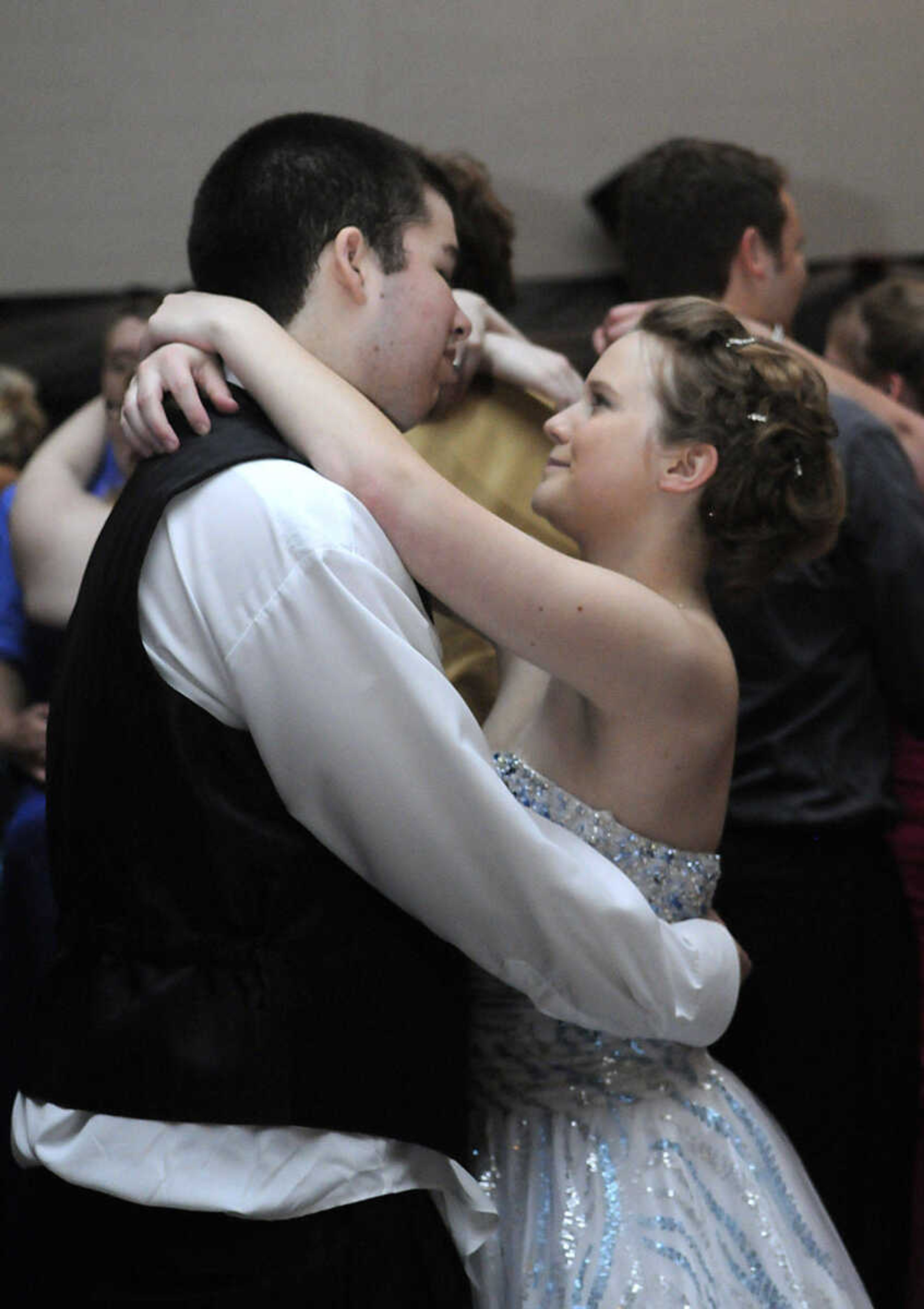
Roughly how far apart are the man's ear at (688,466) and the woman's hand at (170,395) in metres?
0.50

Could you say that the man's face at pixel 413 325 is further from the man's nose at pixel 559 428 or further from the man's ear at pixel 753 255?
the man's ear at pixel 753 255

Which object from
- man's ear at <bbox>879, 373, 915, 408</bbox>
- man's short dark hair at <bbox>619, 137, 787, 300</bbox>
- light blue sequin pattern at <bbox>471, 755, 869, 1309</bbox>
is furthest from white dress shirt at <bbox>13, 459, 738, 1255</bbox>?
man's ear at <bbox>879, 373, 915, 408</bbox>

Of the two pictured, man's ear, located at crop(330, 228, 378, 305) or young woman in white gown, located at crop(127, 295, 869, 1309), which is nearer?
young woman in white gown, located at crop(127, 295, 869, 1309)

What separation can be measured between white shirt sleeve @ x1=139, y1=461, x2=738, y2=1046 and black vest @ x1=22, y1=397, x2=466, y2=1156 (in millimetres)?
19

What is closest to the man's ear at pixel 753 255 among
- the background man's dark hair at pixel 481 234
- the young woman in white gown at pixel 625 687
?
the background man's dark hair at pixel 481 234

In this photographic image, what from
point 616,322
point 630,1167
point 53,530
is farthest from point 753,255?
point 630,1167

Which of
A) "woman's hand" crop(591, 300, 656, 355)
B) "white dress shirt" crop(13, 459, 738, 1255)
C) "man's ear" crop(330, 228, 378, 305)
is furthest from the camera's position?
"woman's hand" crop(591, 300, 656, 355)

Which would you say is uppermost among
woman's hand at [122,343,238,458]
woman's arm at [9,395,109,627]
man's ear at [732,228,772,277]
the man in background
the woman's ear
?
the woman's ear

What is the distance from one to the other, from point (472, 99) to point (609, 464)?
77.0 inches

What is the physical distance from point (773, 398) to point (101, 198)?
2074mm

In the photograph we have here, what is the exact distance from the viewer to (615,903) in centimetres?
138

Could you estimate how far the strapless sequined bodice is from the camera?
163cm

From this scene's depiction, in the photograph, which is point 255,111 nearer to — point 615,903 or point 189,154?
point 189,154

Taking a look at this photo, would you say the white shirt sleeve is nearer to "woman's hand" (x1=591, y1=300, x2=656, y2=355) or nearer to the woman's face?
the woman's face
